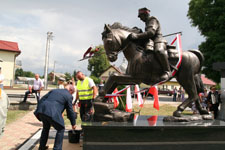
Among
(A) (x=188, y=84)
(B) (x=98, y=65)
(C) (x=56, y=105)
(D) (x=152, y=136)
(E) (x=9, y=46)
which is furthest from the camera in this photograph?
(B) (x=98, y=65)

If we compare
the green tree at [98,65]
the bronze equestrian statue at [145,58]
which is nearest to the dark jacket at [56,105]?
the bronze equestrian statue at [145,58]

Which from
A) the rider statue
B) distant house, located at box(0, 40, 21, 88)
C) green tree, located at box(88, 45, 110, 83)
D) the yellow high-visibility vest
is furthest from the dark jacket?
green tree, located at box(88, 45, 110, 83)

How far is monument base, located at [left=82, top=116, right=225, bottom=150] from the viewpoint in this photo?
9.90 feet

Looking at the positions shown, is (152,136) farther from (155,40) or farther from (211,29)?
(211,29)

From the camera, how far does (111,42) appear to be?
135 inches

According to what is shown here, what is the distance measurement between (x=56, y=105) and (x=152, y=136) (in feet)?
6.19

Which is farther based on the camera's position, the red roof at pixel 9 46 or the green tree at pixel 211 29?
the red roof at pixel 9 46

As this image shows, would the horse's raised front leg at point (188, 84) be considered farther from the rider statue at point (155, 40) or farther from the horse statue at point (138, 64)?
the rider statue at point (155, 40)

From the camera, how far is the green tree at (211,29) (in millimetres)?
17231

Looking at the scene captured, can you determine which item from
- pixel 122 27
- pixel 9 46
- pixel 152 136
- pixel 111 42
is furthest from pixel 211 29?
pixel 9 46

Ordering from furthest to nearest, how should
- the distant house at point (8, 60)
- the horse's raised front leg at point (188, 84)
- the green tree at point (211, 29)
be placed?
the distant house at point (8, 60) → the green tree at point (211, 29) → the horse's raised front leg at point (188, 84)

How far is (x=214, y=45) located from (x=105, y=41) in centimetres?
1769

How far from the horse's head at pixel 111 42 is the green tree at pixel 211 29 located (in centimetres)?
1618

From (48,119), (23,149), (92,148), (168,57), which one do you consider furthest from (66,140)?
(168,57)
